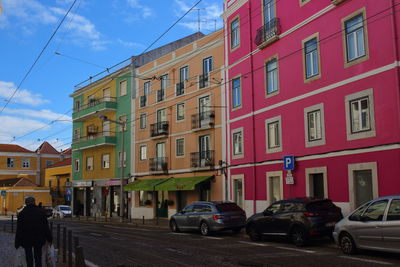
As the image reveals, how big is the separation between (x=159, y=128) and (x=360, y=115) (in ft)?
64.9

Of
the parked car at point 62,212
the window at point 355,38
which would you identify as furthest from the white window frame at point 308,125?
the parked car at point 62,212

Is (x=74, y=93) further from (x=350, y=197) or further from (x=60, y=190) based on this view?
(x=350, y=197)

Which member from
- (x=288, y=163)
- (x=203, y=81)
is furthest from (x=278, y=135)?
(x=203, y=81)

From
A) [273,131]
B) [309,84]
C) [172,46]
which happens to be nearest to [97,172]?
[172,46]

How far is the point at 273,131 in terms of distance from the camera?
24.0m

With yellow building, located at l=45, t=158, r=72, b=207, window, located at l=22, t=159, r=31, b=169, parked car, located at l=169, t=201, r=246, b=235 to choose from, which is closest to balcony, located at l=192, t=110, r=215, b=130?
parked car, located at l=169, t=201, r=246, b=235

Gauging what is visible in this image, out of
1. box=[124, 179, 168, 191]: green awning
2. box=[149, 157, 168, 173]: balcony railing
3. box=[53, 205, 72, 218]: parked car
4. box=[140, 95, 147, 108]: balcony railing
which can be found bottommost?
box=[53, 205, 72, 218]: parked car

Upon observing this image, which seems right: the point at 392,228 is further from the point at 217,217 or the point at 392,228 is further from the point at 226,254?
the point at 217,217

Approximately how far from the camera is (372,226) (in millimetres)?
11641

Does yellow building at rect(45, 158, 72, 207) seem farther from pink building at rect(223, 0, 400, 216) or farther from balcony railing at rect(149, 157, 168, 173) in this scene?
pink building at rect(223, 0, 400, 216)

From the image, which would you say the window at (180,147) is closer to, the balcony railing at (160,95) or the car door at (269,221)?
the balcony railing at (160,95)

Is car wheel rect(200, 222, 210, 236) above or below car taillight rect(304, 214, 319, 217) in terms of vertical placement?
below

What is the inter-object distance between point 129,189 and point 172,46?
1375 centimetres

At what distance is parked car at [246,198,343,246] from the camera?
1477cm
